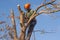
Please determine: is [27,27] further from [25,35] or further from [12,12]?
[12,12]

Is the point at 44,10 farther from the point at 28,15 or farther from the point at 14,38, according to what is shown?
the point at 14,38

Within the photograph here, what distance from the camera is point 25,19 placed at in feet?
26.0

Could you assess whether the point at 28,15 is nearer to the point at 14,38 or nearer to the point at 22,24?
the point at 22,24

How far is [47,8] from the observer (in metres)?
7.89

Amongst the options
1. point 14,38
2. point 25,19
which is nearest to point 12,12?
point 25,19

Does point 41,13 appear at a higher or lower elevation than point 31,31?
higher

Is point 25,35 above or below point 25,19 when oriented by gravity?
below

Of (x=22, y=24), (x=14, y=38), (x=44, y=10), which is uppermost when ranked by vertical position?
(x=44, y=10)

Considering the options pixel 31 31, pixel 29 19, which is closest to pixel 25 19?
pixel 29 19

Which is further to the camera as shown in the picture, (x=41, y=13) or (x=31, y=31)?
(x=31, y=31)

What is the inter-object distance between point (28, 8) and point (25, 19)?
516 millimetres

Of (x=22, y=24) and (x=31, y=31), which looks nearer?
(x=22, y=24)

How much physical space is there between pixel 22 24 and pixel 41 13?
3.07ft

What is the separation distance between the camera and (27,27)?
26.2 ft
